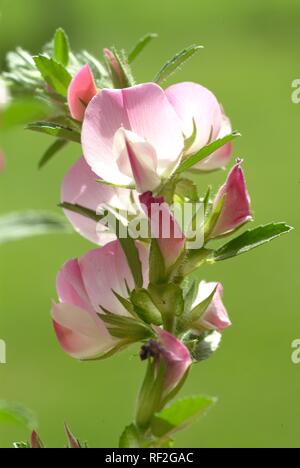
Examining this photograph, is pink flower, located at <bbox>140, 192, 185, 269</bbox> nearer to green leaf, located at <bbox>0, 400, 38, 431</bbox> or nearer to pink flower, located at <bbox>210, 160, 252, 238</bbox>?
pink flower, located at <bbox>210, 160, 252, 238</bbox>

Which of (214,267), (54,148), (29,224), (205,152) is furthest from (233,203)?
(214,267)

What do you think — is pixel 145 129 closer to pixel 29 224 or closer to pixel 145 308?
pixel 145 308

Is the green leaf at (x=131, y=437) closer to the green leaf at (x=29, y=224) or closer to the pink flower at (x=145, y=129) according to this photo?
the pink flower at (x=145, y=129)

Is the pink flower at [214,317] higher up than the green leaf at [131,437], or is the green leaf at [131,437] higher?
the pink flower at [214,317]

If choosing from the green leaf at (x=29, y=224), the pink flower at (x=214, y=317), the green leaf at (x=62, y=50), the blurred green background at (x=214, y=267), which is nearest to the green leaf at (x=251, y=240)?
the pink flower at (x=214, y=317)

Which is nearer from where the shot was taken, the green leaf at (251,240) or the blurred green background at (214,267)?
the green leaf at (251,240)

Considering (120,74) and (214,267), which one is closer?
(120,74)

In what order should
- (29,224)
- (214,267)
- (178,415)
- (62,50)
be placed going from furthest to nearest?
(214,267) < (29,224) < (62,50) < (178,415)
